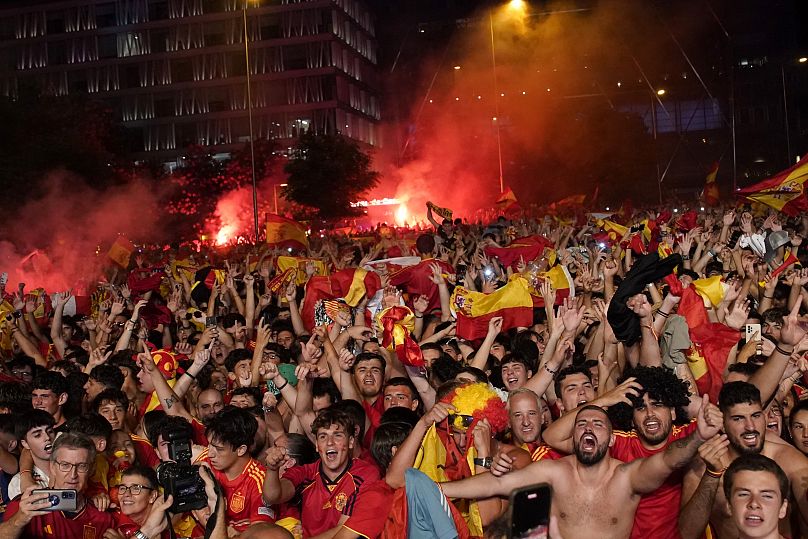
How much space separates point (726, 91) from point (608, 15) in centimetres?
681

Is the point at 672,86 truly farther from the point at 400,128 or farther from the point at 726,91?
the point at 400,128

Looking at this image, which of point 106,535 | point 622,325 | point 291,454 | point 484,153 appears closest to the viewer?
point 106,535

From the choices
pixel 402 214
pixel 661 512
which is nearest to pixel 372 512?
pixel 661 512

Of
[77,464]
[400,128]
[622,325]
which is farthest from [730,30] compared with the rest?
[77,464]

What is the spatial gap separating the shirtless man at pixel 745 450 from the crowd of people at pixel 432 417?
0.01 metres

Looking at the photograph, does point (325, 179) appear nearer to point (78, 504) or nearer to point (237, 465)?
point (237, 465)

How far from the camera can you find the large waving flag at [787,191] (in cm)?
1363

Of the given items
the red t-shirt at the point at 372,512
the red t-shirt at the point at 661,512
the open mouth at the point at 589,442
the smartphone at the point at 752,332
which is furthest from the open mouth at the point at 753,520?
the smartphone at the point at 752,332

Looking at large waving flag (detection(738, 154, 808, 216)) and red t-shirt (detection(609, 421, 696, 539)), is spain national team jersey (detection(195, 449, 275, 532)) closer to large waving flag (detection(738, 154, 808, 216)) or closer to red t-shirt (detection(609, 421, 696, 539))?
red t-shirt (detection(609, 421, 696, 539))

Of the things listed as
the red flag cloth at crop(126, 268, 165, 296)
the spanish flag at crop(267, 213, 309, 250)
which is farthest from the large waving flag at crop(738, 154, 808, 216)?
the red flag cloth at crop(126, 268, 165, 296)

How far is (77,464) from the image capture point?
16.1 feet

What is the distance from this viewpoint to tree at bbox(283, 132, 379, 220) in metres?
46.3

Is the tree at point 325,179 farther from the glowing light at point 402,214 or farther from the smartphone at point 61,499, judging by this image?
the smartphone at point 61,499

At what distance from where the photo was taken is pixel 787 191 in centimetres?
1392
